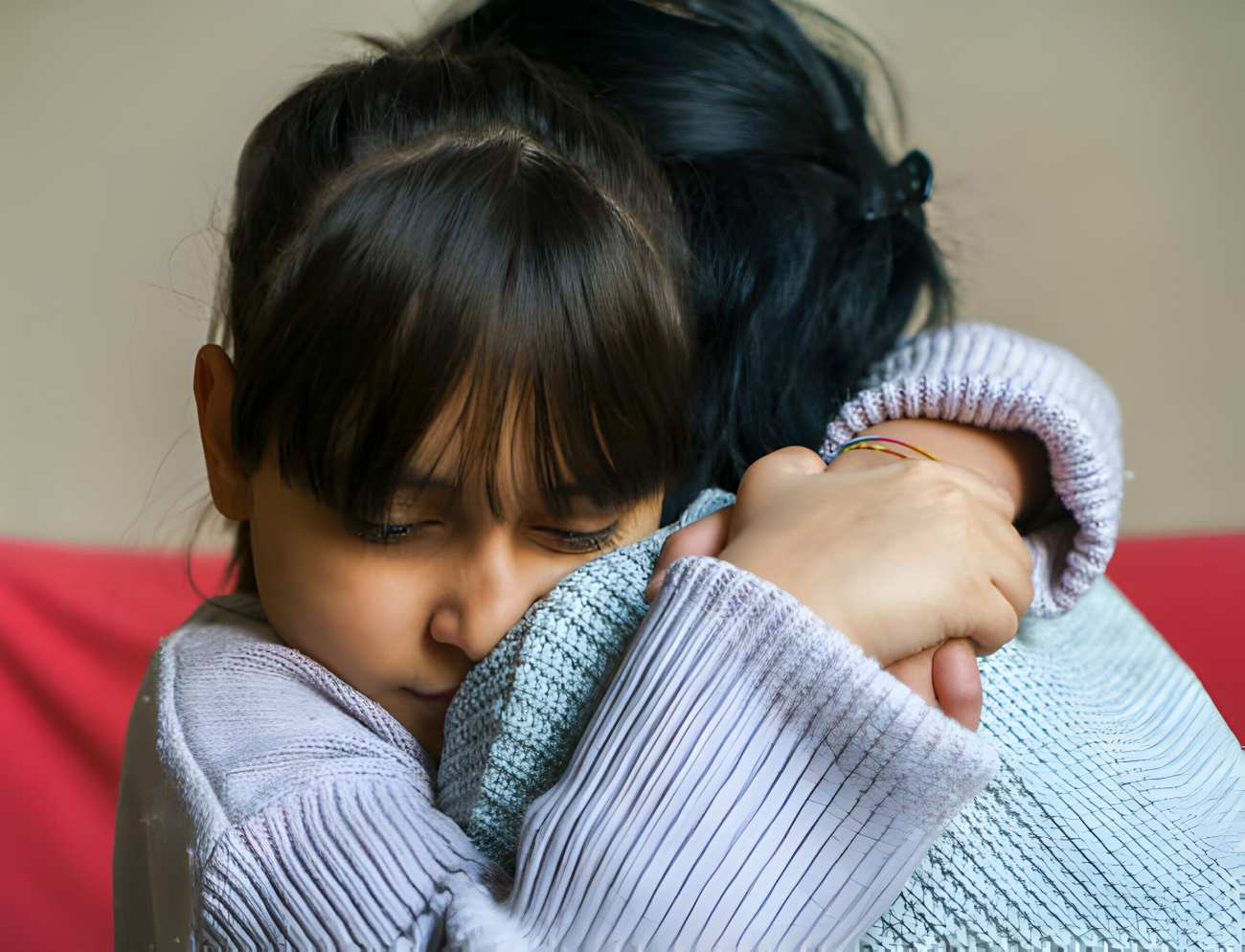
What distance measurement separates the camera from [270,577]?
1.85 ft

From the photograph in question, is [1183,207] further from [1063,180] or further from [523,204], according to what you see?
[523,204]

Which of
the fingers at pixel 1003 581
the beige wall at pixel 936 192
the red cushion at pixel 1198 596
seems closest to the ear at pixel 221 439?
the fingers at pixel 1003 581

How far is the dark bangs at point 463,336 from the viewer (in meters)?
0.49

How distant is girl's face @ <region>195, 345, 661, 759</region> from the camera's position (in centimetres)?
50

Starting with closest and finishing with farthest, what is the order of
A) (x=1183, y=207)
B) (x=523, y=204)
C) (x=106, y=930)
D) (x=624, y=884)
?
(x=624, y=884), (x=523, y=204), (x=106, y=930), (x=1183, y=207)

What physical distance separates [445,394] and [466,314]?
0.03m

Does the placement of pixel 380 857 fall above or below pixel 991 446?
below

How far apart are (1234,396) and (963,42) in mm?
473

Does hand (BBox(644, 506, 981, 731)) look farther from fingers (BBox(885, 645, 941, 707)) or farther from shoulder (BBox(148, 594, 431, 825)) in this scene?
shoulder (BBox(148, 594, 431, 825))

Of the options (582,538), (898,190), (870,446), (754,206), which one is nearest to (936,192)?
(898,190)

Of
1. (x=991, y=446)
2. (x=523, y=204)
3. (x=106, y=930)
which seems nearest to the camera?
(x=523, y=204)

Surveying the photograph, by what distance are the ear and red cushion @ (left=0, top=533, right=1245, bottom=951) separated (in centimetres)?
61

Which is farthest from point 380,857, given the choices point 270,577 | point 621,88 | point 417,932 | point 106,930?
point 106,930

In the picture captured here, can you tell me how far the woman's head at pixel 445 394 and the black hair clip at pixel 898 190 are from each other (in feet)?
0.71
